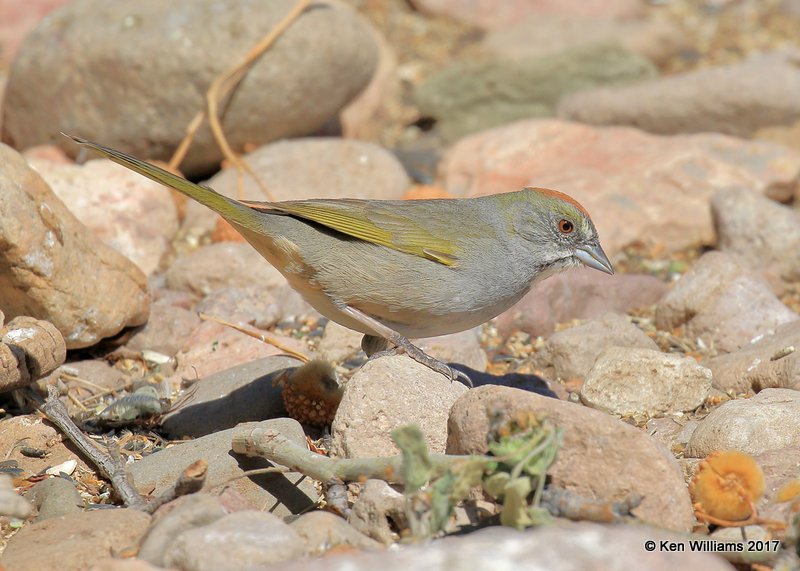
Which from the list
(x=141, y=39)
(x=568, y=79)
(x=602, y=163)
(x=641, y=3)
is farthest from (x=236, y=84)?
(x=641, y=3)

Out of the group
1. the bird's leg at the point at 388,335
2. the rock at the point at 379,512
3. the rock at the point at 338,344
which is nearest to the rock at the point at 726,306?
the bird's leg at the point at 388,335

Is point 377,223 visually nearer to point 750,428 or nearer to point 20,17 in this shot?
point 750,428

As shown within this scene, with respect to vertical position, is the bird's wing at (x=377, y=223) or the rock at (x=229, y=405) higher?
the bird's wing at (x=377, y=223)

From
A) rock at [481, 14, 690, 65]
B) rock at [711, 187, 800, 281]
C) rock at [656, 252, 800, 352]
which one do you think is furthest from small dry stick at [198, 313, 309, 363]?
rock at [481, 14, 690, 65]

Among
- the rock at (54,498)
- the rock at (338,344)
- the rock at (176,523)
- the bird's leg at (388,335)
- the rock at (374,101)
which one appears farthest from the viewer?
the rock at (374,101)

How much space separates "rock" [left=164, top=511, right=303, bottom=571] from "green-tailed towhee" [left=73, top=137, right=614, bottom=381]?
57.6 inches

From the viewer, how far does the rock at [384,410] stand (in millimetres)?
3826

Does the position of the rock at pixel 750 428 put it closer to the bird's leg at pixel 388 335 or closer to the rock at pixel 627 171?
the bird's leg at pixel 388 335

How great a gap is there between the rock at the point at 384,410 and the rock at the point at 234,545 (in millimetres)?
854

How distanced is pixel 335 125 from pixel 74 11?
2.29 m

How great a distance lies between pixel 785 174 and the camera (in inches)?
286

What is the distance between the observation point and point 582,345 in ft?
16.9

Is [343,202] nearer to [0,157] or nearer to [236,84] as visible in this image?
[0,157]

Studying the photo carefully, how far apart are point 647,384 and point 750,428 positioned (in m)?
0.64
